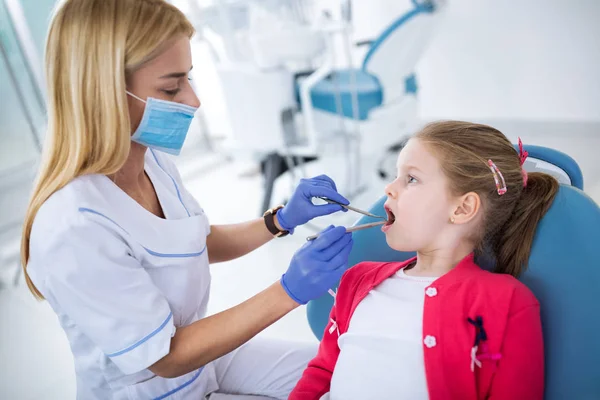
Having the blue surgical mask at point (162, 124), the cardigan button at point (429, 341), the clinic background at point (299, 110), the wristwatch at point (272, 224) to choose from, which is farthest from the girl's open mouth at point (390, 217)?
the clinic background at point (299, 110)

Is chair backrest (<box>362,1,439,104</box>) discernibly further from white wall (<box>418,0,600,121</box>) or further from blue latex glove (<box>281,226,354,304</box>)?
blue latex glove (<box>281,226,354,304</box>)

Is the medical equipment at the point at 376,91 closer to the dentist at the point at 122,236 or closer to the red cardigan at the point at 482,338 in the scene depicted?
the dentist at the point at 122,236

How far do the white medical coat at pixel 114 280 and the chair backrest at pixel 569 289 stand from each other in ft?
2.26

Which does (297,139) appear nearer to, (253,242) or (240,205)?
(240,205)

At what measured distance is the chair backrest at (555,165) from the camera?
1018 mm

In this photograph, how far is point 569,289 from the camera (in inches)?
32.5

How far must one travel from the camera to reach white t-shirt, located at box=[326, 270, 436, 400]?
0.89 meters

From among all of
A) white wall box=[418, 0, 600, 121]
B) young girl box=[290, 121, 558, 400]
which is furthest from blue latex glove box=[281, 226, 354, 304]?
white wall box=[418, 0, 600, 121]

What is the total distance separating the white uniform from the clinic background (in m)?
0.92

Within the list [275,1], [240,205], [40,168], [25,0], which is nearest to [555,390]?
[40,168]

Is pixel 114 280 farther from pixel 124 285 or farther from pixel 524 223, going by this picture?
pixel 524 223

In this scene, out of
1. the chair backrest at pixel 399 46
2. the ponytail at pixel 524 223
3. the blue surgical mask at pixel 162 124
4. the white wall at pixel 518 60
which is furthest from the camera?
the white wall at pixel 518 60

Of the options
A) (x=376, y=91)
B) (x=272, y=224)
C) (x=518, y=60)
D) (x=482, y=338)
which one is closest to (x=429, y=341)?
(x=482, y=338)

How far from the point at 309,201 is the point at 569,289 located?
0.61m
